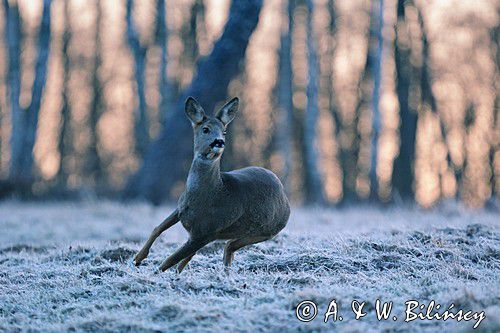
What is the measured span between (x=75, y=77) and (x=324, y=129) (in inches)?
447

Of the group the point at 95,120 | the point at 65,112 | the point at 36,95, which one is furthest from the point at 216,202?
the point at 65,112

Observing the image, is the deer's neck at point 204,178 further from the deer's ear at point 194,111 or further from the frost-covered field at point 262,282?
the frost-covered field at point 262,282

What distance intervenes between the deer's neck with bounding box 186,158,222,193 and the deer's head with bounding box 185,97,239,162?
0.08 m

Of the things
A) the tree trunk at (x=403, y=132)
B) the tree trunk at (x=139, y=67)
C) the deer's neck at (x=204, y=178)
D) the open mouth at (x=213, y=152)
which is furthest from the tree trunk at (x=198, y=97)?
the tree trunk at (x=139, y=67)

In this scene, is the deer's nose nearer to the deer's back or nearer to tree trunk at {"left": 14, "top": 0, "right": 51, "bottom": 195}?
the deer's back

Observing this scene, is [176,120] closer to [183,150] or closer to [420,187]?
[183,150]

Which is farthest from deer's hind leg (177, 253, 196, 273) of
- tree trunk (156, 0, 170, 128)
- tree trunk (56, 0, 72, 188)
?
tree trunk (56, 0, 72, 188)

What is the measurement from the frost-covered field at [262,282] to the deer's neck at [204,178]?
2.59 ft

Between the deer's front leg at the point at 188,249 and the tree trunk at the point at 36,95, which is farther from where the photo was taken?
the tree trunk at the point at 36,95

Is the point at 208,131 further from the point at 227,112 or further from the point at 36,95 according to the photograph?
the point at 36,95

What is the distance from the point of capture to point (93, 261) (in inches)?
318

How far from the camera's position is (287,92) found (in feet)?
86.4

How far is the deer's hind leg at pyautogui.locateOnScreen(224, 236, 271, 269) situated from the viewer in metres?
7.30

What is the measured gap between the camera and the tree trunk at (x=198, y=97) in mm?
15922
